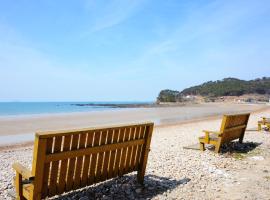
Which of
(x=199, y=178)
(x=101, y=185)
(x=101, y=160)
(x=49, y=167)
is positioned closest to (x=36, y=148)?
(x=49, y=167)

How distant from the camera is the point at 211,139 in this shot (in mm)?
9773

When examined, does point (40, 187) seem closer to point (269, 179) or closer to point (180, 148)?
point (269, 179)

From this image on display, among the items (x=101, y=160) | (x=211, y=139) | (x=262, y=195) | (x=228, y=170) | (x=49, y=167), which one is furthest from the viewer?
(x=211, y=139)

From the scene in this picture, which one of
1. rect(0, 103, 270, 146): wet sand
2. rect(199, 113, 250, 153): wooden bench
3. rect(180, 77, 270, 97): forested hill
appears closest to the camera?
rect(199, 113, 250, 153): wooden bench

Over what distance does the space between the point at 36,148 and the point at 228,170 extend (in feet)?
16.4

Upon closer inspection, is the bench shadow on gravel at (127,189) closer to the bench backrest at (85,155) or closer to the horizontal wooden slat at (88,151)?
the bench backrest at (85,155)

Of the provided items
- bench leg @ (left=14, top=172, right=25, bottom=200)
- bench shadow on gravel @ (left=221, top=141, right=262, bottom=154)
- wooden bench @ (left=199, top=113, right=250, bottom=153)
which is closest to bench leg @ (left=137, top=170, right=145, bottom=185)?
bench leg @ (left=14, top=172, right=25, bottom=200)

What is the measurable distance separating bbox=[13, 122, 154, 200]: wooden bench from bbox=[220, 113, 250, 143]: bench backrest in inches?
158

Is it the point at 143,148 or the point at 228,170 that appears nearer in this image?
the point at 143,148

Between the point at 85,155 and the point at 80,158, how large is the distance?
90mm

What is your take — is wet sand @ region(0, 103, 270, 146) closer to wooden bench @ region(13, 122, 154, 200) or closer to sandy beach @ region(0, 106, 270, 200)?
sandy beach @ region(0, 106, 270, 200)

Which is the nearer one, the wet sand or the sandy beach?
the sandy beach

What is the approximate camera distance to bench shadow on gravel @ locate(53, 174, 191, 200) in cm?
562

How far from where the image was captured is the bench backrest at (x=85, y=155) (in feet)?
14.3
